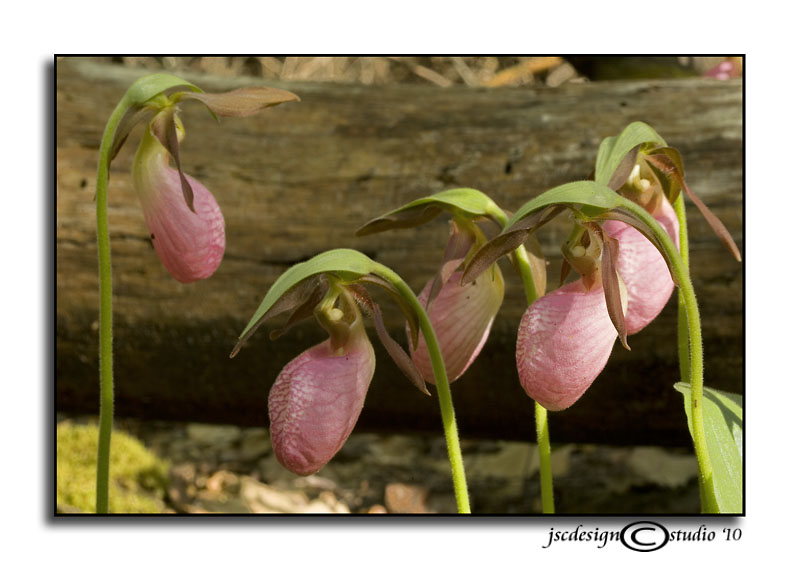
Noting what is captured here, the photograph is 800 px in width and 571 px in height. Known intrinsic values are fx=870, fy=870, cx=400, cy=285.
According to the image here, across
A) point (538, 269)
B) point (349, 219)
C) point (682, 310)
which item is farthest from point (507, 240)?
point (349, 219)

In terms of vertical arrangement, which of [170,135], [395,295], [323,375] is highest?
[170,135]

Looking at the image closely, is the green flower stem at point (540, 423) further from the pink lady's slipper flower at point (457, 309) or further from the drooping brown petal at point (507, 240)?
the drooping brown petal at point (507, 240)

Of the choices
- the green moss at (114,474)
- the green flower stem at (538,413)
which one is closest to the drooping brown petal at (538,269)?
the green flower stem at (538,413)

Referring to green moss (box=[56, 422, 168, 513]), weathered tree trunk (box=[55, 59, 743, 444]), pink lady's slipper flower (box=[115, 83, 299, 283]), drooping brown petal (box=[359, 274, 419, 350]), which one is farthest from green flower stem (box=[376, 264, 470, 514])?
green moss (box=[56, 422, 168, 513])

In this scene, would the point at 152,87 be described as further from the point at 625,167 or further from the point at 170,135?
the point at 625,167

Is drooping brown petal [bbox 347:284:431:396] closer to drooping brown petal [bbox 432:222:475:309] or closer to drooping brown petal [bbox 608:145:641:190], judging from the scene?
drooping brown petal [bbox 432:222:475:309]
